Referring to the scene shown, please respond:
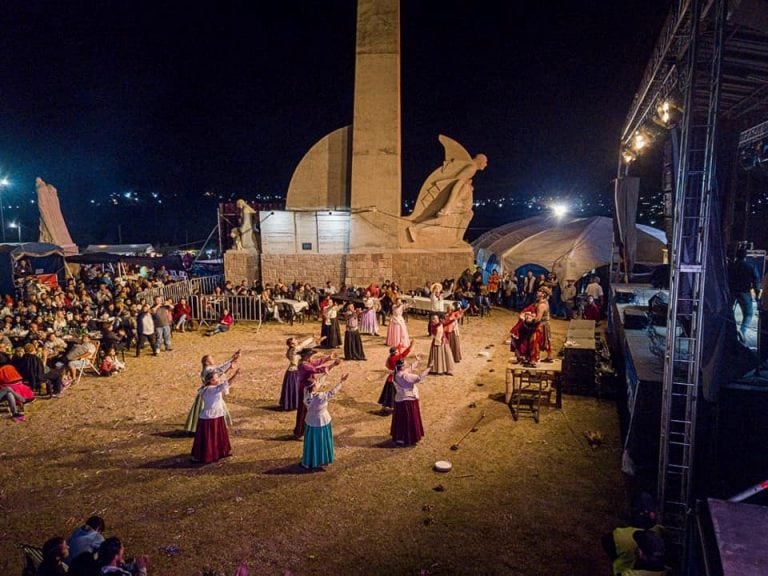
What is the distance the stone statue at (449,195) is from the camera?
20.6 metres

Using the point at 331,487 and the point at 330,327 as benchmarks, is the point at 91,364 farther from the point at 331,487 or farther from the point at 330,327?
the point at 331,487

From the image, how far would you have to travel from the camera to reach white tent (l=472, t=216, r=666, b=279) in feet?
67.3

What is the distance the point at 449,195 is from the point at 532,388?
38.9ft

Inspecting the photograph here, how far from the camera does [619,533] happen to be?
15.2ft

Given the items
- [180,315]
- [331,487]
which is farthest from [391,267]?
[331,487]

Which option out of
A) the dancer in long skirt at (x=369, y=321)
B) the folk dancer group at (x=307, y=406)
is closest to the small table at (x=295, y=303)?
the dancer in long skirt at (x=369, y=321)

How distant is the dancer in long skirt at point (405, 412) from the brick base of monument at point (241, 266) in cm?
1440

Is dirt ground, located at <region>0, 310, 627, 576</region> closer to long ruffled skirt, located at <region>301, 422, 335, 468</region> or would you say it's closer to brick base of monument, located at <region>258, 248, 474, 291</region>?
long ruffled skirt, located at <region>301, 422, 335, 468</region>

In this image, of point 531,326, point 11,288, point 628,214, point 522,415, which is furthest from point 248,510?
point 11,288

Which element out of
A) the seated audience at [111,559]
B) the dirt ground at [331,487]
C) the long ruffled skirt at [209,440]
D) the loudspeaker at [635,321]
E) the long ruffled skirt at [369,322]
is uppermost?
the loudspeaker at [635,321]

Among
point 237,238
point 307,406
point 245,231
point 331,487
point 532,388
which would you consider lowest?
point 331,487

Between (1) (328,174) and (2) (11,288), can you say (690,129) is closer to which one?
(1) (328,174)

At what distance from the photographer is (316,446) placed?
7.40 metres

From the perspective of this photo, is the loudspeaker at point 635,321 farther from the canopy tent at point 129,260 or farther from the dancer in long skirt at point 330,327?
the canopy tent at point 129,260
